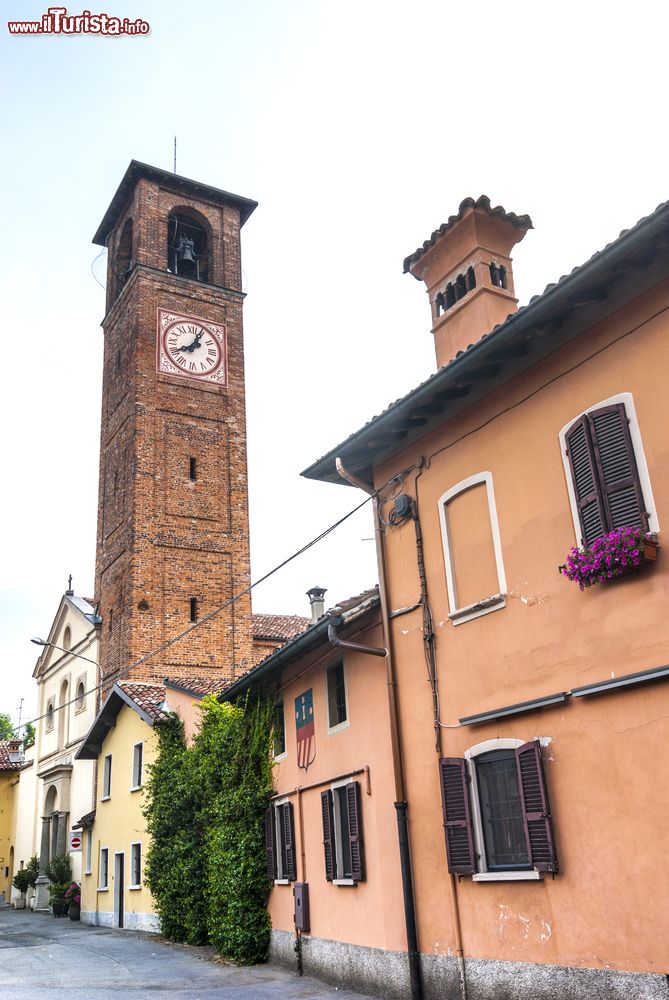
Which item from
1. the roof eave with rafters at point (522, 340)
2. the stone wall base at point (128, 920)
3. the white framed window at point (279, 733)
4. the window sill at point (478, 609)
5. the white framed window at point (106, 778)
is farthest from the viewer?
the white framed window at point (106, 778)

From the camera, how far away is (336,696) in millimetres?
13805

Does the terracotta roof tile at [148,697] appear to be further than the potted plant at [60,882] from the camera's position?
No

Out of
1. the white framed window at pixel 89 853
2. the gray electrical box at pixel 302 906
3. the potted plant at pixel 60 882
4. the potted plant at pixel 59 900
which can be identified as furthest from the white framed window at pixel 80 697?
the gray electrical box at pixel 302 906

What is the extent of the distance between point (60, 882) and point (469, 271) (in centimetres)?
2521

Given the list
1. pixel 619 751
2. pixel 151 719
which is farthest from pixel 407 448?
pixel 151 719

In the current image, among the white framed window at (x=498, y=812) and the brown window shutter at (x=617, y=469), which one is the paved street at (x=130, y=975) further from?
the brown window shutter at (x=617, y=469)

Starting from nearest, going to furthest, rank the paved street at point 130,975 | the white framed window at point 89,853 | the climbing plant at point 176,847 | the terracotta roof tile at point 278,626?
the paved street at point 130,975, the climbing plant at point 176,847, the white framed window at point 89,853, the terracotta roof tile at point 278,626

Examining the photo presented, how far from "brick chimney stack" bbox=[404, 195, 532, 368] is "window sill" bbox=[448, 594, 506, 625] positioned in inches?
205

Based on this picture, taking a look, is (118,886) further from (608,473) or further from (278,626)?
(608,473)

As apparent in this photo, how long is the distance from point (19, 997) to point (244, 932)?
413cm

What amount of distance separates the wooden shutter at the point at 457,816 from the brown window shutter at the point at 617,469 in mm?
3387

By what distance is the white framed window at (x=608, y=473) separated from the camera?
27.7 feet

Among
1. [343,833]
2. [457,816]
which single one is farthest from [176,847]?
[457,816]

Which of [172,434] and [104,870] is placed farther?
[172,434]
